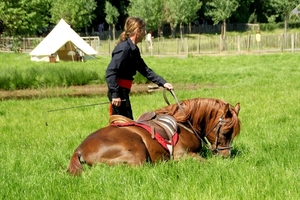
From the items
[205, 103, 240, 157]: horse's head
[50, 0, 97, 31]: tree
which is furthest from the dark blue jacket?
[50, 0, 97, 31]: tree

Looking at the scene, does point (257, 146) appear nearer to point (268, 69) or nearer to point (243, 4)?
point (268, 69)

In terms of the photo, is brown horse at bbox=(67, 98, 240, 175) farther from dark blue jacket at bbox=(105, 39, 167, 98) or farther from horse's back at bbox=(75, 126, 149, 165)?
dark blue jacket at bbox=(105, 39, 167, 98)

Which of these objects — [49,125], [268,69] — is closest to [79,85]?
[268,69]

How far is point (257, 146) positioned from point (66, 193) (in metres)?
3.30

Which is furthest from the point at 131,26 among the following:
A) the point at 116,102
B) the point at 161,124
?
the point at 161,124

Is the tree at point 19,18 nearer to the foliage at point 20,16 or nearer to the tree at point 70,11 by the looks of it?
the foliage at point 20,16

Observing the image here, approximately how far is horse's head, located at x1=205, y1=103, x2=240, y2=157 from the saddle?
0.53 metres

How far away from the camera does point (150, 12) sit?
55812 millimetres

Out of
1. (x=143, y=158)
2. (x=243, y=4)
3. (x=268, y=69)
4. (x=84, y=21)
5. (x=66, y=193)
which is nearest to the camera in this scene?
(x=66, y=193)

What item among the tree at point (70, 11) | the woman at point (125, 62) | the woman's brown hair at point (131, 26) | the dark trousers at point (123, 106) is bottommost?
the dark trousers at point (123, 106)

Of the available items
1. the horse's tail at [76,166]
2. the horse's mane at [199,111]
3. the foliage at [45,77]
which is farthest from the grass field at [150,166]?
the foliage at [45,77]

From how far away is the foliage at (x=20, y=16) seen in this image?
113 ft

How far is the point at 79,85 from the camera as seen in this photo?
68.4 ft

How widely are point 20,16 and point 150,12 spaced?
22.6 m
